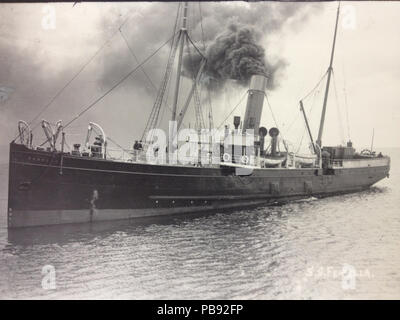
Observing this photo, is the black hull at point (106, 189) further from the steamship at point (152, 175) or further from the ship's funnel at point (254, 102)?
the ship's funnel at point (254, 102)

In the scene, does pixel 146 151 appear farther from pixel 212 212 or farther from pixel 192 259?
pixel 192 259

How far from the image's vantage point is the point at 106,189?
56.0 ft

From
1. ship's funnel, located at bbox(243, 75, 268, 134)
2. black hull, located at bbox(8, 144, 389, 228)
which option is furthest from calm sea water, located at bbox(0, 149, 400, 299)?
ship's funnel, located at bbox(243, 75, 268, 134)

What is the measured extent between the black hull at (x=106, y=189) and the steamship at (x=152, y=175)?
0.12 feet

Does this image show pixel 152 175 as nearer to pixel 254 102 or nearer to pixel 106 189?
pixel 106 189

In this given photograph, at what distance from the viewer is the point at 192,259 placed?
1233 cm

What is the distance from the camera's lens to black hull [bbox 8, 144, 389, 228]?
16.0 meters

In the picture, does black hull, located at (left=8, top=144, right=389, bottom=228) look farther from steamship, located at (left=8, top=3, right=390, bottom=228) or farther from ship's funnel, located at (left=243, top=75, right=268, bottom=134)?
ship's funnel, located at (left=243, top=75, right=268, bottom=134)

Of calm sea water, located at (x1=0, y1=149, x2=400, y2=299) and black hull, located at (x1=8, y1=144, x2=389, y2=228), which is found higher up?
black hull, located at (x1=8, y1=144, x2=389, y2=228)

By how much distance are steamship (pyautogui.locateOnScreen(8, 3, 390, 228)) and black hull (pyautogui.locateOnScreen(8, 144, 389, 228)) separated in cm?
4

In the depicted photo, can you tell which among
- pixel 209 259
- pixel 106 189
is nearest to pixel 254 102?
pixel 106 189

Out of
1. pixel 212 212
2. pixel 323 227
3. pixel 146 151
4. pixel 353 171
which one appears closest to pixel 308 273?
pixel 323 227

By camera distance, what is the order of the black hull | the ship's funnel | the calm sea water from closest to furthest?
the calm sea water → the black hull → the ship's funnel

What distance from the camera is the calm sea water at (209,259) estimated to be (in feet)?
32.8
